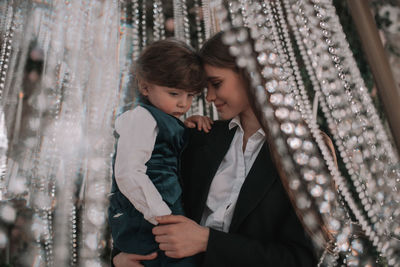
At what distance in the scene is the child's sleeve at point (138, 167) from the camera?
0.85 meters

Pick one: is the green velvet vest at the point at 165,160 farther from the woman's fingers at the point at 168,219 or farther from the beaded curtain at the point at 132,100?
the beaded curtain at the point at 132,100

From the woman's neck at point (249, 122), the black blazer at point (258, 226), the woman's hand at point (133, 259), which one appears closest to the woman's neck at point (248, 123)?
the woman's neck at point (249, 122)

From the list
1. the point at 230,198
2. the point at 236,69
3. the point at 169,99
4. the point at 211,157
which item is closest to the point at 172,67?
the point at 169,99

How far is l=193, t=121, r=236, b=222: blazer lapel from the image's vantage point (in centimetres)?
100

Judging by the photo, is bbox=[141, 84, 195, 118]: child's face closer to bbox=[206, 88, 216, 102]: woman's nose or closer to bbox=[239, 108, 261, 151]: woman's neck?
bbox=[206, 88, 216, 102]: woman's nose

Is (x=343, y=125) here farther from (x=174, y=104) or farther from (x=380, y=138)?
(x=174, y=104)

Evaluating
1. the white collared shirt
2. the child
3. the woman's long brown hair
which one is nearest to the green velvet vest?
the child

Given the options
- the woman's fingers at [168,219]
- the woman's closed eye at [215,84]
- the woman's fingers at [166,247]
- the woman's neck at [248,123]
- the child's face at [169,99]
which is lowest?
the woman's fingers at [166,247]

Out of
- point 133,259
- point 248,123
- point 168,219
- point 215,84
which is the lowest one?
point 133,259

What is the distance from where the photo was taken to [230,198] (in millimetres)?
950

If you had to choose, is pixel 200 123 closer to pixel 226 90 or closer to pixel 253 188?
pixel 226 90

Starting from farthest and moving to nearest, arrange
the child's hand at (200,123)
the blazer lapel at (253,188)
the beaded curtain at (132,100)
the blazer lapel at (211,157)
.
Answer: the child's hand at (200,123) → the blazer lapel at (211,157) → the blazer lapel at (253,188) → the beaded curtain at (132,100)

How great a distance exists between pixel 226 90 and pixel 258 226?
42 cm

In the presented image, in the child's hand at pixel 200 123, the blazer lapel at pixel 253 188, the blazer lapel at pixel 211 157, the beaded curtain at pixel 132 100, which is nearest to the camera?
the beaded curtain at pixel 132 100
